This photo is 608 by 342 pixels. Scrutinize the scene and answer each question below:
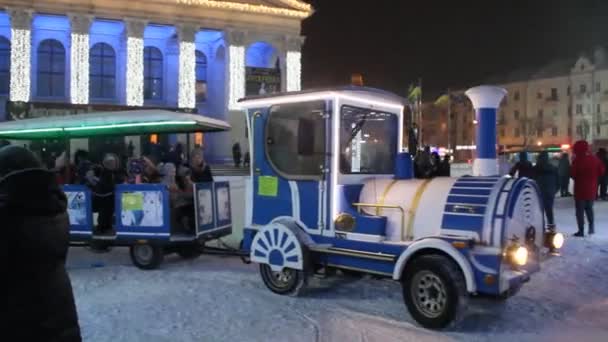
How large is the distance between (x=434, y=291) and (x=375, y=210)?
1.17 m

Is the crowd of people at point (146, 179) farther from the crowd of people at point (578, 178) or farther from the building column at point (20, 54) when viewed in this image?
the building column at point (20, 54)

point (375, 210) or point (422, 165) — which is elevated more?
point (422, 165)

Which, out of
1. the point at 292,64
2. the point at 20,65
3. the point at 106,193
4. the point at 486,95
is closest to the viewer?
the point at 486,95

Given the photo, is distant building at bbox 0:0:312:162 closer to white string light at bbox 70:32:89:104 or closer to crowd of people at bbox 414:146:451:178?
white string light at bbox 70:32:89:104

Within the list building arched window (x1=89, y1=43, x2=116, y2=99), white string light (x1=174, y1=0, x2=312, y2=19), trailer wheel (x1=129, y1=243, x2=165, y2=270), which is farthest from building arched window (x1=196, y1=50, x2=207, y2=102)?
trailer wheel (x1=129, y1=243, x2=165, y2=270)

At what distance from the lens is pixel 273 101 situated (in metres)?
7.01

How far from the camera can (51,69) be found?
42.6 m

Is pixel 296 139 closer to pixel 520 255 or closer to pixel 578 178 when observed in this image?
pixel 520 255

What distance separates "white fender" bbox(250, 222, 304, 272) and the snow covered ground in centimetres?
42

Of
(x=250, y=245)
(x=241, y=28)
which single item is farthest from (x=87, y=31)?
(x=250, y=245)

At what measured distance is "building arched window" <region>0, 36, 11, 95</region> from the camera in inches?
1590

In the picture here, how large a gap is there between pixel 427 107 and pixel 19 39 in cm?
7240

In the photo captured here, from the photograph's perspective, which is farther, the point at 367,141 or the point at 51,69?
the point at 51,69

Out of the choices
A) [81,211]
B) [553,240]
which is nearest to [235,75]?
[81,211]
